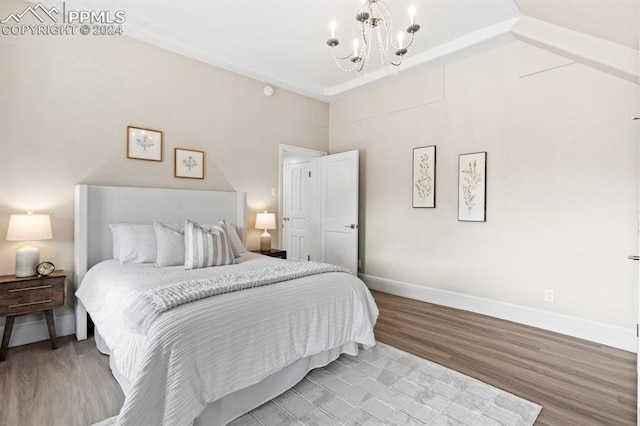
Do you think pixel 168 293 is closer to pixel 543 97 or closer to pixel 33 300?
pixel 33 300

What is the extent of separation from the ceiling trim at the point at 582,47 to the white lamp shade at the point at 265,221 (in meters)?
3.33

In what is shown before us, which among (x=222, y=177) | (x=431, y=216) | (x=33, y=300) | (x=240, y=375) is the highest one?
(x=222, y=177)

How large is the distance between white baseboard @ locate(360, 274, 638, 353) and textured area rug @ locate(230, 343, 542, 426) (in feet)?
4.86

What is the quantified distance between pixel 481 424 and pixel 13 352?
3.45 m

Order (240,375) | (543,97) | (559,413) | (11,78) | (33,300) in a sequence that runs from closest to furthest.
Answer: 1. (240,375)
2. (559,413)
3. (33,300)
4. (11,78)
5. (543,97)

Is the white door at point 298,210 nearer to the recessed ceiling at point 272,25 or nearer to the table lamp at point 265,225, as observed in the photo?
the table lamp at point 265,225

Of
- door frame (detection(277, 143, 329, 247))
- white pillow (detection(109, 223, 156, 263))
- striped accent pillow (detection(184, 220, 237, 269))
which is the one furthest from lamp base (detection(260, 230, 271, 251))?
white pillow (detection(109, 223, 156, 263))

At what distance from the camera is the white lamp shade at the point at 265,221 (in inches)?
165

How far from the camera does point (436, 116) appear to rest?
13.1 ft

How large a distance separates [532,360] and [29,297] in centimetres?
398

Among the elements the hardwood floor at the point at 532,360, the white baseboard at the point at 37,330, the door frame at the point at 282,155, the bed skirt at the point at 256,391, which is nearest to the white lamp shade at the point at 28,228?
the white baseboard at the point at 37,330

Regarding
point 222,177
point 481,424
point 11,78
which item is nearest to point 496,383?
point 481,424

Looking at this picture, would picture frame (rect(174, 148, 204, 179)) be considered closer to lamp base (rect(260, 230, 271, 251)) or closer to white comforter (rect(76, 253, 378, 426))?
lamp base (rect(260, 230, 271, 251))

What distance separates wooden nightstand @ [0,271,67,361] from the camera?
2426mm
